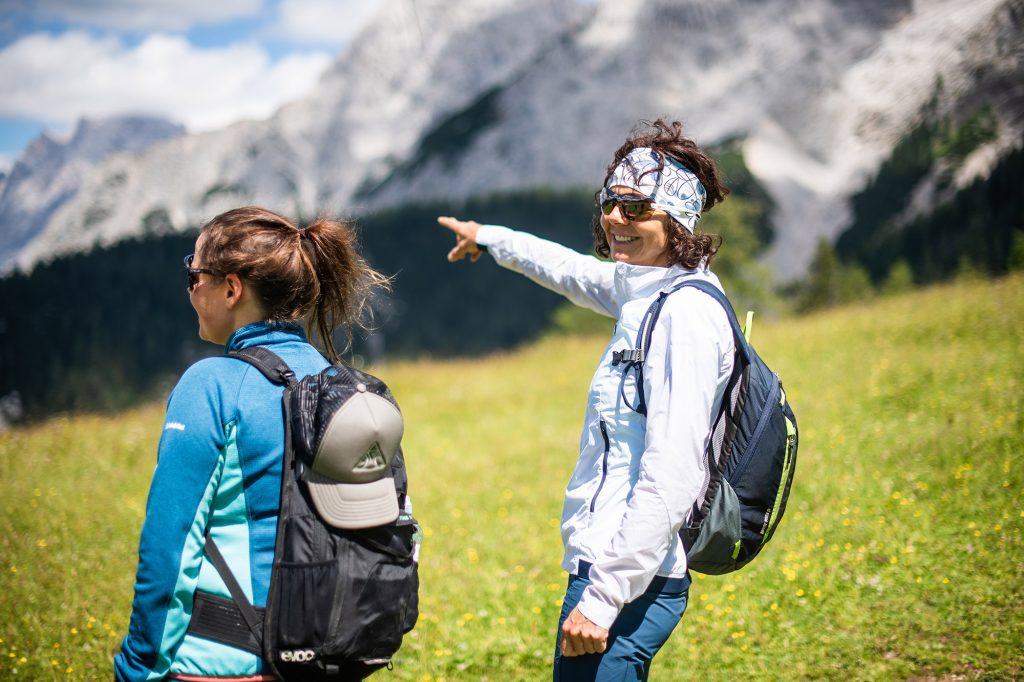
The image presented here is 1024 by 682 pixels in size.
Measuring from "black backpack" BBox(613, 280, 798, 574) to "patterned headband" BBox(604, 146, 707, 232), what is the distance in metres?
0.33

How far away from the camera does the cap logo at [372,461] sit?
89.1 inches

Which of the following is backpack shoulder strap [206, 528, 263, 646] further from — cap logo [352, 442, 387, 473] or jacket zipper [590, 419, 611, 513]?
jacket zipper [590, 419, 611, 513]

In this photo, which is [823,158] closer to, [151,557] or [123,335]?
[123,335]

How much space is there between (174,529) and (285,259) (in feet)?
2.88

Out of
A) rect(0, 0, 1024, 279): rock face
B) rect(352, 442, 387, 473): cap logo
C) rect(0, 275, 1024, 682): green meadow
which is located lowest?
rect(0, 275, 1024, 682): green meadow

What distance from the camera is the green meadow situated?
5340 millimetres

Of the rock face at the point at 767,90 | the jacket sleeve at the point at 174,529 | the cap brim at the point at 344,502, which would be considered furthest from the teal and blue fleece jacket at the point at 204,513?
the rock face at the point at 767,90

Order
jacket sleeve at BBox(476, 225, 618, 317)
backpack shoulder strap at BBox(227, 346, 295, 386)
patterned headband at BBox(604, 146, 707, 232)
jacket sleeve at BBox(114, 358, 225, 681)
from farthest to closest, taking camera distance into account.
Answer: jacket sleeve at BBox(476, 225, 618, 317), patterned headband at BBox(604, 146, 707, 232), backpack shoulder strap at BBox(227, 346, 295, 386), jacket sleeve at BBox(114, 358, 225, 681)

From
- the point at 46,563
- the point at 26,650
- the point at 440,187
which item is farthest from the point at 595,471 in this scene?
the point at 440,187

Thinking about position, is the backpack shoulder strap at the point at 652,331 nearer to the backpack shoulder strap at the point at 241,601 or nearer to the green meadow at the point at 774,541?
the backpack shoulder strap at the point at 241,601

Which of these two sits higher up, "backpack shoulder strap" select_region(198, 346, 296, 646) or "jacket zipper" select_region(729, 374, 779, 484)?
"jacket zipper" select_region(729, 374, 779, 484)

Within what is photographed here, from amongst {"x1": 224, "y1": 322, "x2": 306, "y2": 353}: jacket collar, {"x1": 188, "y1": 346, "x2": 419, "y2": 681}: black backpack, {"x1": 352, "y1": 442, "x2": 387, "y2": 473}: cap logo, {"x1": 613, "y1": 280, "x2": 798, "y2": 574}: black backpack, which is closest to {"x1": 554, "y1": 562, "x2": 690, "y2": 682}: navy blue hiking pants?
{"x1": 613, "y1": 280, "x2": 798, "y2": 574}: black backpack

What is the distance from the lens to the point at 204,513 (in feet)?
7.30

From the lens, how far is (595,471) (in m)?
2.67
